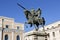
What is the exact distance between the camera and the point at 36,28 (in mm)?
17031

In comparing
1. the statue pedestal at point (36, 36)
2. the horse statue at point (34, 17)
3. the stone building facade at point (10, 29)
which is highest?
the stone building facade at point (10, 29)

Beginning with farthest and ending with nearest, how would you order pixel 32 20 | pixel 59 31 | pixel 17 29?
pixel 17 29
pixel 59 31
pixel 32 20

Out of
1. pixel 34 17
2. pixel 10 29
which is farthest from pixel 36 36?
pixel 10 29

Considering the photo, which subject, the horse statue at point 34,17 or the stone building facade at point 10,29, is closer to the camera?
the horse statue at point 34,17

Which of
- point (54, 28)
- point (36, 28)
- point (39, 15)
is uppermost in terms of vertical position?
point (54, 28)

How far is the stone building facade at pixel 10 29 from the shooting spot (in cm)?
5242

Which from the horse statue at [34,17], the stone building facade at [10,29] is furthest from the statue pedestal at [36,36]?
the stone building facade at [10,29]

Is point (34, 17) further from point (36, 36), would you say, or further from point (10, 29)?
point (10, 29)

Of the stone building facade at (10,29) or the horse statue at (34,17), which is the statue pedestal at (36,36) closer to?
the horse statue at (34,17)

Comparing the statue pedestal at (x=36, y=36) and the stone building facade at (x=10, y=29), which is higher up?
the stone building facade at (x=10, y=29)

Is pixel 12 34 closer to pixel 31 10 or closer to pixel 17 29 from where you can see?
pixel 17 29

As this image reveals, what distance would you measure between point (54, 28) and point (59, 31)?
259 cm

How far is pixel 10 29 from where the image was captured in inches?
2122

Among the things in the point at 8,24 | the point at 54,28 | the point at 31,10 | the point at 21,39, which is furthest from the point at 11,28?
the point at 31,10
